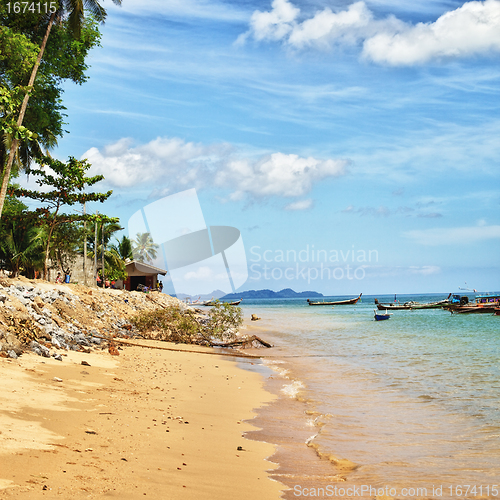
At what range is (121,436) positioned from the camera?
582cm

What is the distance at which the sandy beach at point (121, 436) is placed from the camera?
428 centimetres

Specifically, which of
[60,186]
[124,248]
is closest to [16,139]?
[60,186]

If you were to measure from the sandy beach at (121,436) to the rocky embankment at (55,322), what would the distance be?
0.58 m

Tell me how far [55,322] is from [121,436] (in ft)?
28.6

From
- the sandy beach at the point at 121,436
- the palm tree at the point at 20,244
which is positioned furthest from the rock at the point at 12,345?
the palm tree at the point at 20,244

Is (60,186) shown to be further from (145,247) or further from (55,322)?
(145,247)

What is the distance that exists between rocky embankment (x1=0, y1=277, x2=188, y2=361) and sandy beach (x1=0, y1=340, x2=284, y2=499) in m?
0.58

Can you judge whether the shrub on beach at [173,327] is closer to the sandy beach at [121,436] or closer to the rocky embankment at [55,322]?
the rocky embankment at [55,322]

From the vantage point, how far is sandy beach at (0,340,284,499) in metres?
4.28

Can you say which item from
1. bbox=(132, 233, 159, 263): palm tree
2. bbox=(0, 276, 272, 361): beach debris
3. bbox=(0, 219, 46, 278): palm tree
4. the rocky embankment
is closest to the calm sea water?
bbox=(0, 276, 272, 361): beach debris

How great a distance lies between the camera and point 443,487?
5504 millimetres

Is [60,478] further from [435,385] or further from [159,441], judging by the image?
[435,385]

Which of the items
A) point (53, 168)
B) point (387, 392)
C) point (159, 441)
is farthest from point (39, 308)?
point (53, 168)

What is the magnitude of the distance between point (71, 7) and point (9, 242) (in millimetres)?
17633
